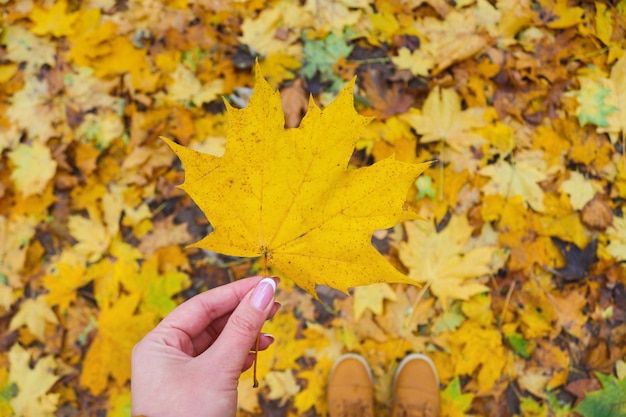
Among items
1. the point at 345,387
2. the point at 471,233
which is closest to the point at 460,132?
the point at 471,233

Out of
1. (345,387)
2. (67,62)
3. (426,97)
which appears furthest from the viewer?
(67,62)

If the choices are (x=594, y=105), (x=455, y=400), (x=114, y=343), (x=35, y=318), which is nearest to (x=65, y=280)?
(x=35, y=318)

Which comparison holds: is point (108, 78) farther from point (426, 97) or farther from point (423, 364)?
point (423, 364)

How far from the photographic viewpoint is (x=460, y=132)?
2.23 metres

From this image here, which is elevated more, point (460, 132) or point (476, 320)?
point (460, 132)

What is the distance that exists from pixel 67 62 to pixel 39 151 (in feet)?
1.71

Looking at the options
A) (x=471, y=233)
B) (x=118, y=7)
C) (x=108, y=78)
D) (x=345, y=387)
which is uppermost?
(x=118, y=7)

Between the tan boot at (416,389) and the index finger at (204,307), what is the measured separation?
3.48ft

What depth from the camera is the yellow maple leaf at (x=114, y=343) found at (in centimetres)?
211

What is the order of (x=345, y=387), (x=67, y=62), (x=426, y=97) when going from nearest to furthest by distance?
(x=345, y=387) < (x=426, y=97) < (x=67, y=62)

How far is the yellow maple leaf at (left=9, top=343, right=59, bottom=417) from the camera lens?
2.15m

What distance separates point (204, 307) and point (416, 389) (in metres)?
1.15

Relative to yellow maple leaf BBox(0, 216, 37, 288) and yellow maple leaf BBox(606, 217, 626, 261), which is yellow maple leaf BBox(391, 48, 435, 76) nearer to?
yellow maple leaf BBox(606, 217, 626, 261)

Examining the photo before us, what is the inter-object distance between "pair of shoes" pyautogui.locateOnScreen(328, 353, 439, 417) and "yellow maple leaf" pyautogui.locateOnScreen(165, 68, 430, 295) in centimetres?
114
